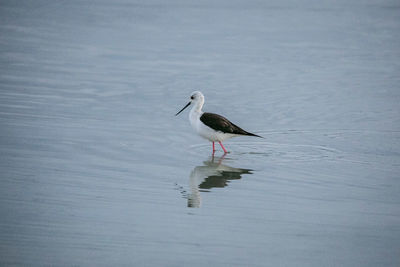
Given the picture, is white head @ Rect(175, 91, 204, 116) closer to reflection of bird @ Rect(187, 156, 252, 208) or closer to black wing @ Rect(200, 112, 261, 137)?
black wing @ Rect(200, 112, 261, 137)

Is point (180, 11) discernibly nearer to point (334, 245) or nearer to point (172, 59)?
point (172, 59)

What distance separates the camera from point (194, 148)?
30.6 ft

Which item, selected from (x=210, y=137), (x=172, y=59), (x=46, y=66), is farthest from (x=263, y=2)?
(x=210, y=137)

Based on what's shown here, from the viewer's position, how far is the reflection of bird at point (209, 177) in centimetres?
704

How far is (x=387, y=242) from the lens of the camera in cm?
586

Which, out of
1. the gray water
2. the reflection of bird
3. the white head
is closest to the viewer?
the gray water

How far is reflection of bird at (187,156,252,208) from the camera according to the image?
23.1 feet

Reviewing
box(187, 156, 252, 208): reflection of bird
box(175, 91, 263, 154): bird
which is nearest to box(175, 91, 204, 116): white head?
box(175, 91, 263, 154): bird

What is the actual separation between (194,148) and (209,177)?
1.56 m

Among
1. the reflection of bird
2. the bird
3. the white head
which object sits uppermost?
the white head

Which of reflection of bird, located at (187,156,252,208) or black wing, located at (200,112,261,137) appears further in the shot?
black wing, located at (200,112,261,137)

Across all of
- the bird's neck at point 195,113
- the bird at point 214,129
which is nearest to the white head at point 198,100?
the bird's neck at point 195,113

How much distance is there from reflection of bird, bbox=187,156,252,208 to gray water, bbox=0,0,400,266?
0.03m

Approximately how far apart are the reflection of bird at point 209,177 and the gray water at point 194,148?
3 centimetres
